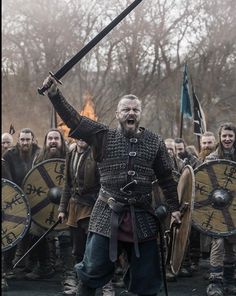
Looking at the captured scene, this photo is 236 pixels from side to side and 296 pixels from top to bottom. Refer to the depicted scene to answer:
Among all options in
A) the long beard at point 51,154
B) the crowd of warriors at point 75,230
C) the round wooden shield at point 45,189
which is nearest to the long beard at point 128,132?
the crowd of warriors at point 75,230

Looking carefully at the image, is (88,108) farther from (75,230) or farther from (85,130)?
(85,130)

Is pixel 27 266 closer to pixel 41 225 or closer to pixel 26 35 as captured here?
pixel 41 225

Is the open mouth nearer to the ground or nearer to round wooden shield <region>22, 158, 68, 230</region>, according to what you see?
round wooden shield <region>22, 158, 68, 230</region>

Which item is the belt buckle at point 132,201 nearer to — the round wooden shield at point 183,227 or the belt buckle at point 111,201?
the belt buckle at point 111,201

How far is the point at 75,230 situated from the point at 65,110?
1.48 meters

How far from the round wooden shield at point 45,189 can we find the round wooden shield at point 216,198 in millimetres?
1166

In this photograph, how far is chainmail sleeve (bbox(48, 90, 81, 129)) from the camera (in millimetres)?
3521

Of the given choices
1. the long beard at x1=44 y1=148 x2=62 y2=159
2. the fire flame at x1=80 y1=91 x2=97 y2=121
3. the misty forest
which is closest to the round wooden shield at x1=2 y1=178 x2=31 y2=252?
the long beard at x1=44 y1=148 x2=62 y2=159

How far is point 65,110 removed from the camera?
3592 millimetres

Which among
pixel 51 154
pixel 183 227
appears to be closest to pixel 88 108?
pixel 51 154

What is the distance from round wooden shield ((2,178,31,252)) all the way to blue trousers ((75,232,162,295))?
4.40 ft

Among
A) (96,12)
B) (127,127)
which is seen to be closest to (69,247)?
(127,127)

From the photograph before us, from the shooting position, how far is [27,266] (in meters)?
5.66

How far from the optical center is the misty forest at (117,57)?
15.0 m
